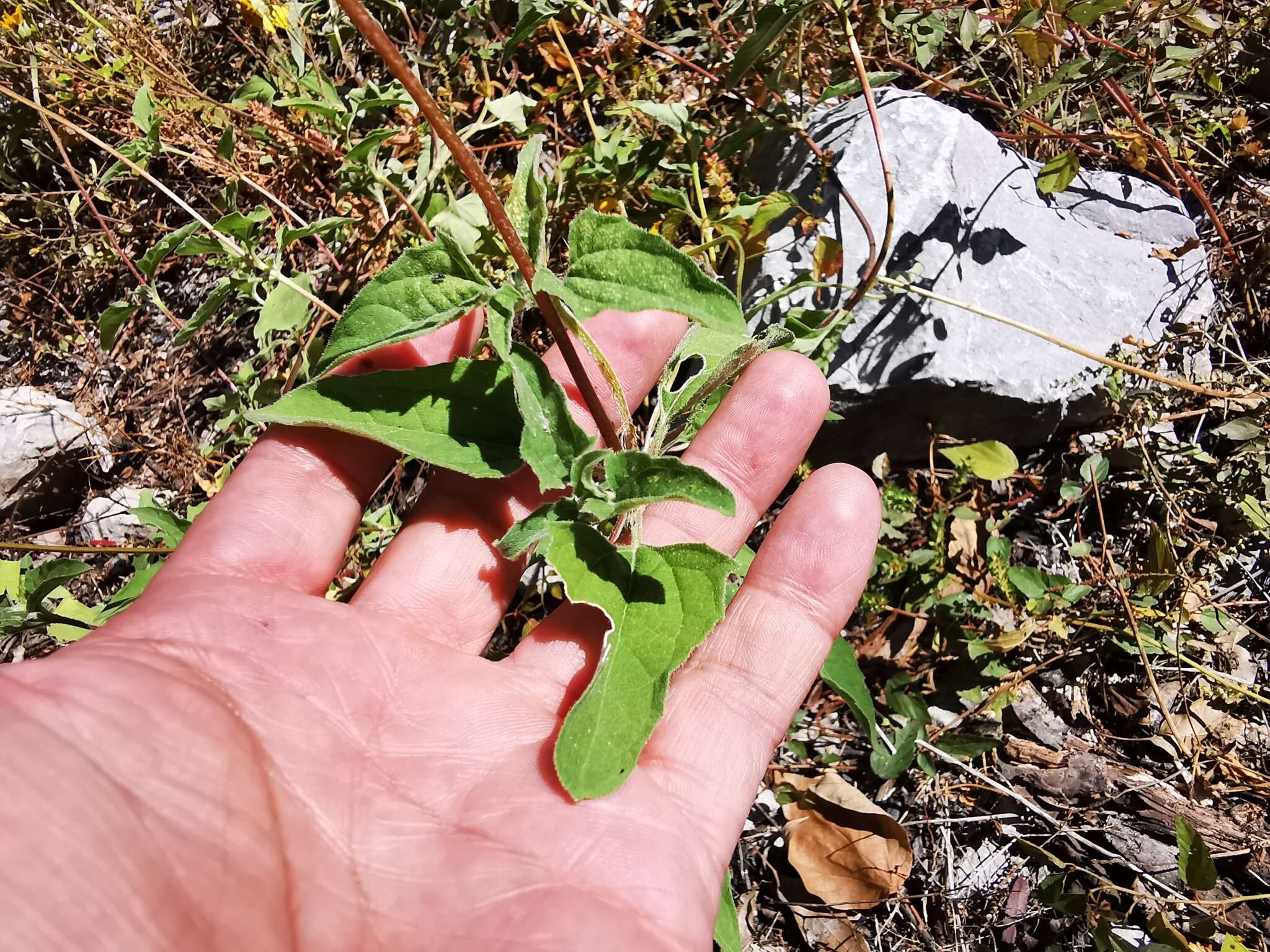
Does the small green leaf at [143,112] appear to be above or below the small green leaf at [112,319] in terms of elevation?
above

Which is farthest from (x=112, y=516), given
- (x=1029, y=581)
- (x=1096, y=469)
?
(x=1096, y=469)

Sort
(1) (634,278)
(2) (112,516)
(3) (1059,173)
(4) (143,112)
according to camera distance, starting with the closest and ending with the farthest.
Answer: (1) (634,278) → (4) (143,112) → (3) (1059,173) → (2) (112,516)

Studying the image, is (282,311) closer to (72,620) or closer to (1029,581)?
(72,620)

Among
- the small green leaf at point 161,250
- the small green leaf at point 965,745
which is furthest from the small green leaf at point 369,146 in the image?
the small green leaf at point 965,745

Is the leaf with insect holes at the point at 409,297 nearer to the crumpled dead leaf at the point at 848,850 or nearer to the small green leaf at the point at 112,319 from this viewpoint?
the small green leaf at the point at 112,319

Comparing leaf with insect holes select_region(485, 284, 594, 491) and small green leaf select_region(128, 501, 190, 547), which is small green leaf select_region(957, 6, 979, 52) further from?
small green leaf select_region(128, 501, 190, 547)

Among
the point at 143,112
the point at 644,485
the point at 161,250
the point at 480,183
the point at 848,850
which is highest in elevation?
the point at 143,112
